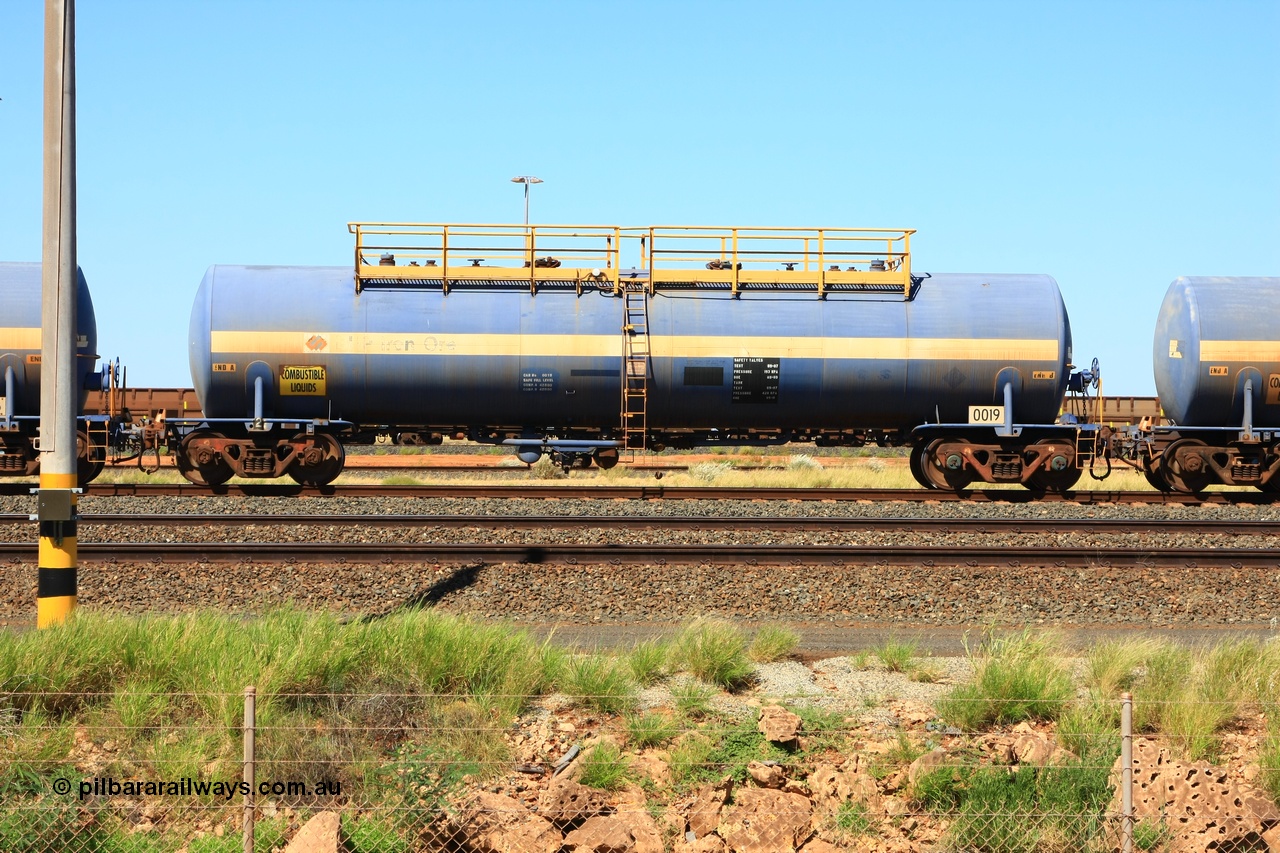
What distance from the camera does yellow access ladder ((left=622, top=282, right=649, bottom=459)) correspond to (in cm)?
1891

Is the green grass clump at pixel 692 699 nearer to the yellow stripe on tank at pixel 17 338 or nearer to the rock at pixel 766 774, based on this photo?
the rock at pixel 766 774

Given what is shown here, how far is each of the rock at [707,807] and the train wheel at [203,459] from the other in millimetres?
15181

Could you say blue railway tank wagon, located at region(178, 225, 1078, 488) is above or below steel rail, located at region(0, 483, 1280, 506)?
above

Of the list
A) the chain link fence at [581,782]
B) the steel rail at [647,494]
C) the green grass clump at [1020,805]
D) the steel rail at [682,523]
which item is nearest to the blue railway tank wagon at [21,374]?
the steel rail at [647,494]

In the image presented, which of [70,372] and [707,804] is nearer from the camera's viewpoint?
[707,804]

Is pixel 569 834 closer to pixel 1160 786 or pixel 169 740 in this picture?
pixel 169 740

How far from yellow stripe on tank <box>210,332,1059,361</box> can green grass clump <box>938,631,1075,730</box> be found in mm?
11345

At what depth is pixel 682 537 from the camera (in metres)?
14.1

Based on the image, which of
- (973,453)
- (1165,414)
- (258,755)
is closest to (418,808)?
(258,755)

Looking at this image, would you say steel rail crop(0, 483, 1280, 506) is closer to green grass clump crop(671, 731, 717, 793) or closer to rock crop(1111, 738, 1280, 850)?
green grass clump crop(671, 731, 717, 793)

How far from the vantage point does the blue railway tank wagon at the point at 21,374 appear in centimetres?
1877

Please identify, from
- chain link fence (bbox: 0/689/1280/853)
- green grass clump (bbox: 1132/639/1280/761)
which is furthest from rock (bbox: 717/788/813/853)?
green grass clump (bbox: 1132/639/1280/761)

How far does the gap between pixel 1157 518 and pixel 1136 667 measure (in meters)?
9.44

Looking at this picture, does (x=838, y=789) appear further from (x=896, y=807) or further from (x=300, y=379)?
(x=300, y=379)
